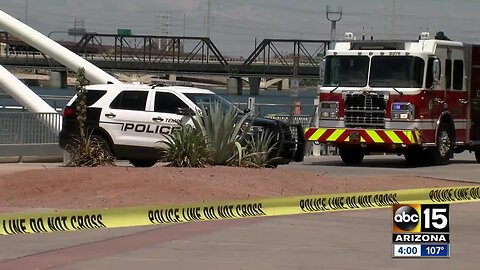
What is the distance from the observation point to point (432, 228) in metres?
8.21

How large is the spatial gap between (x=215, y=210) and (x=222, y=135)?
411 centimetres

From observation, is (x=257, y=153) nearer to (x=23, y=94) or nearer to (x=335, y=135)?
(x=335, y=135)

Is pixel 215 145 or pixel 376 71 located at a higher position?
pixel 376 71

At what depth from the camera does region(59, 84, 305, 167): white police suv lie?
20672 mm

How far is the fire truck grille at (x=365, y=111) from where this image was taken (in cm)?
2292

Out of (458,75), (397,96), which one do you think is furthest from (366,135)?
(458,75)

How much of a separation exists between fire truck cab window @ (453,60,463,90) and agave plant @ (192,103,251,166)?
28.7 ft

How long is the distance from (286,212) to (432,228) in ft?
17.0

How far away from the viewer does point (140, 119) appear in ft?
68.7

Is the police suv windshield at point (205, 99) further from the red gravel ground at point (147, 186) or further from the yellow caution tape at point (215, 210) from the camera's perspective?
the yellow caution tape at point (215, 210)

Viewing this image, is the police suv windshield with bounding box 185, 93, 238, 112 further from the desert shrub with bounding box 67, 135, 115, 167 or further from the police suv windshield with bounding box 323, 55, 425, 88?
the desert shrub with bounding box 67, 135, 115, 167

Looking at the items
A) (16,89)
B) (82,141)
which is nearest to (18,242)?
(82,141)

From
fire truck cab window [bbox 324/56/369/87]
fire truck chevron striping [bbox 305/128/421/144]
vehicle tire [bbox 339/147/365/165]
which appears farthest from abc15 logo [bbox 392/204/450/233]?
vehicle tire [bbox 339/147/365/165]

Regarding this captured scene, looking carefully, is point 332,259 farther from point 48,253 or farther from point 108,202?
point 108,202
